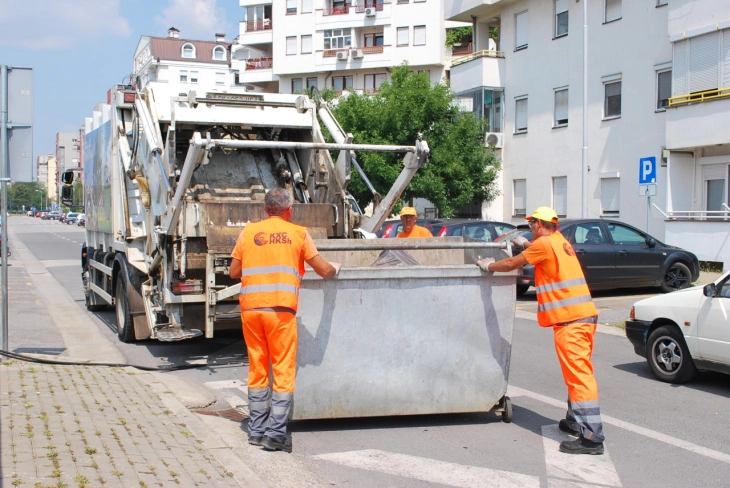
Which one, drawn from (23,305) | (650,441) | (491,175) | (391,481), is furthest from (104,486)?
(491,175)

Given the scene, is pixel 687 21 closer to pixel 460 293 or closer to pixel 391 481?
pixel 460 293

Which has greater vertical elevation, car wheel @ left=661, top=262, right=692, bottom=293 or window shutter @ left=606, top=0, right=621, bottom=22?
window shutter @ left=606, top=0, right=621, bottom=22

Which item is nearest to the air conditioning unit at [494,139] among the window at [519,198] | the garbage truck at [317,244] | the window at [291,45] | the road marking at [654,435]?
the window at [519,198]

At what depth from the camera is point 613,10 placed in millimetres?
24156

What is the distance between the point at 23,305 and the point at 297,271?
415 inches

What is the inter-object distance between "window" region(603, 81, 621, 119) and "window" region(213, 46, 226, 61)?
69.2m

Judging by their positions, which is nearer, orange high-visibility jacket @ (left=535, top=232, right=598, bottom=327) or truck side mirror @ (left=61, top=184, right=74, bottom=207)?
orange high-visibility jacket @ (left=535, top=232, right=598, bottom=327)

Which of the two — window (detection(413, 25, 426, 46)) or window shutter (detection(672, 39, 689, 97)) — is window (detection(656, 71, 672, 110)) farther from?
window (detection(413, 25, 426, 46))

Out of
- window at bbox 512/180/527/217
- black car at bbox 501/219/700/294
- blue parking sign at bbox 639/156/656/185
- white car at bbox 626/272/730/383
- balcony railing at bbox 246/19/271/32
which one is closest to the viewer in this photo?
white car at bbox 626/272/730/383

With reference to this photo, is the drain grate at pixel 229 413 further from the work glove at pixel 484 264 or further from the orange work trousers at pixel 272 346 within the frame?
the work glove at pixel 484 264

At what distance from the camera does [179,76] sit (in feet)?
274

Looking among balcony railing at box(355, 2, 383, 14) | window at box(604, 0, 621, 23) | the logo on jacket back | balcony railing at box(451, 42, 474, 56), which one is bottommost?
the logo on jacket back

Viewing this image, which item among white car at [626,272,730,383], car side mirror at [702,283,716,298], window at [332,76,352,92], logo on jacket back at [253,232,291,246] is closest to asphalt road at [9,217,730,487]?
white car at [626,272,730,383]

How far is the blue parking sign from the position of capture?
56.6ft
